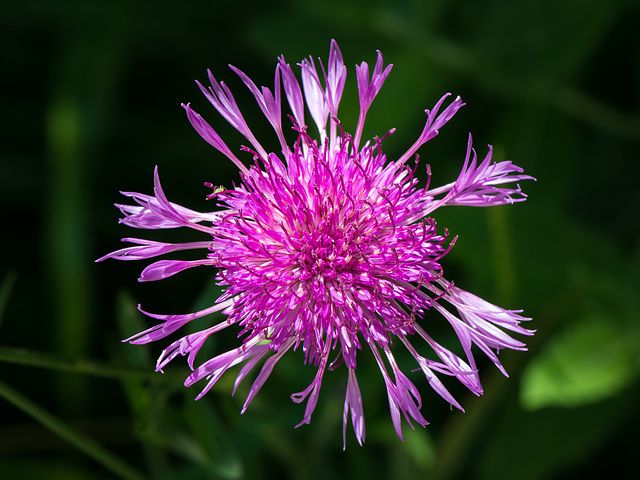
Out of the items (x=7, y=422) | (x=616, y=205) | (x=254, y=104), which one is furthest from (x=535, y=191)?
(x=7, y=422)

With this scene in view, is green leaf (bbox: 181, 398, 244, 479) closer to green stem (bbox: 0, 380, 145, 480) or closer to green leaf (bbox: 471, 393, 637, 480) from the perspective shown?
green stem (bbox: 0, 380, 145, 480)

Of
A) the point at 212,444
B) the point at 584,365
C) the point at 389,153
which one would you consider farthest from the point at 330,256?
the point at 389,153

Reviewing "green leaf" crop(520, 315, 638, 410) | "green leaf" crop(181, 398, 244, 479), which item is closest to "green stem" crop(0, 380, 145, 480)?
"green leaf" crop(181, 398, 244, 479)

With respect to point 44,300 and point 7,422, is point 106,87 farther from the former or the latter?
point 7,422

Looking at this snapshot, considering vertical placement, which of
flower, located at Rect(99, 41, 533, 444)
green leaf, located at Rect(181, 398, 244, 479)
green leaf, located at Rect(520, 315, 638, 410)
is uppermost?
flower, located at Rect(99, 41, 533, 444)

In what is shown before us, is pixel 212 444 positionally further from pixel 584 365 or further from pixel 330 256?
pixel 584 365

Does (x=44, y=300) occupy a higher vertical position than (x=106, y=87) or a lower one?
lower
